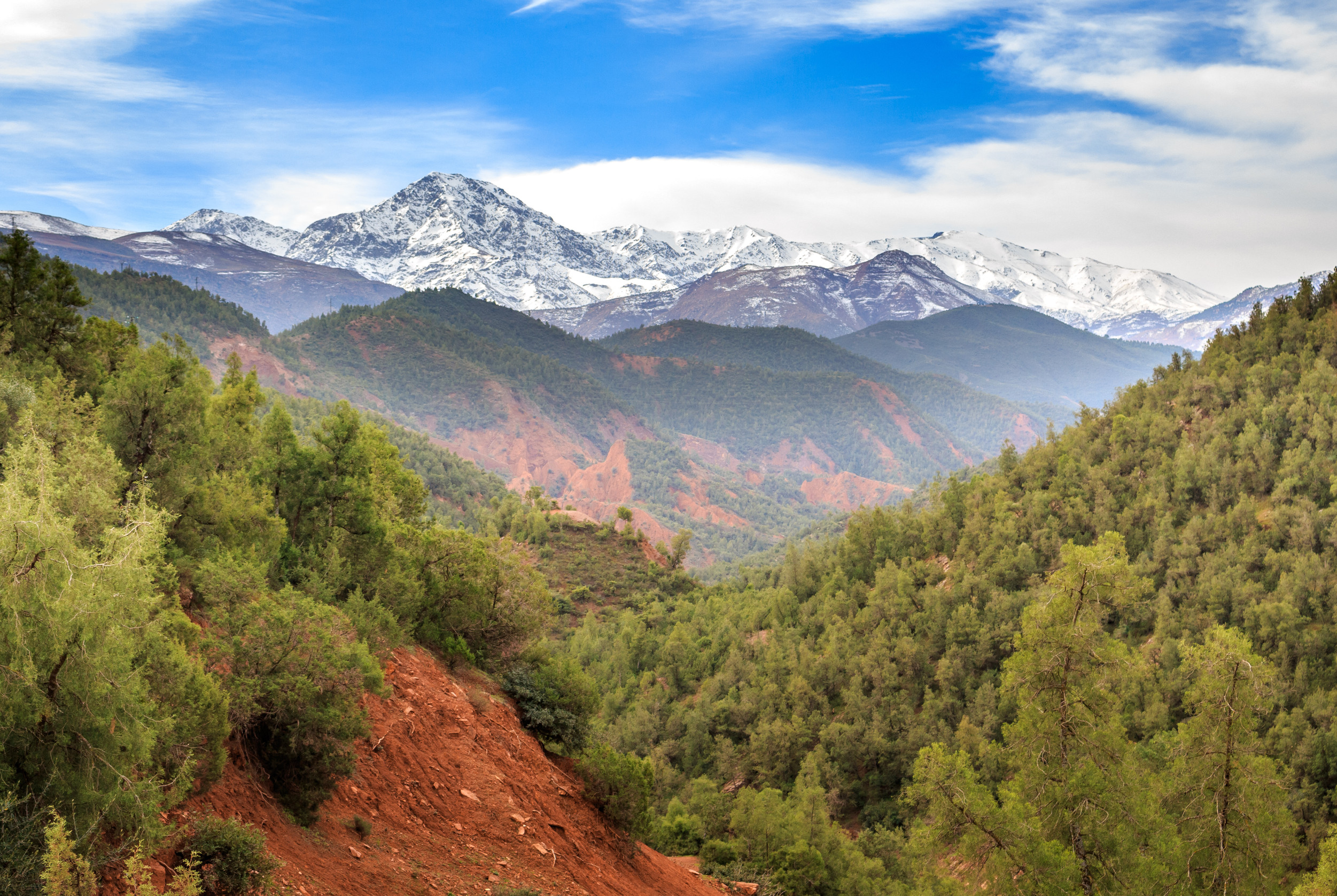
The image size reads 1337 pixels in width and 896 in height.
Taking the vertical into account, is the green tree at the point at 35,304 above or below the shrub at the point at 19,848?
above

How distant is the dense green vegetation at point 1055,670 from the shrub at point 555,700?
164 inches

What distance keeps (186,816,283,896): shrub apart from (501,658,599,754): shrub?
15928 mm

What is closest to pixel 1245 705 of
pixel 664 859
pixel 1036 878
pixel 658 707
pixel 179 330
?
pixel 1036 878

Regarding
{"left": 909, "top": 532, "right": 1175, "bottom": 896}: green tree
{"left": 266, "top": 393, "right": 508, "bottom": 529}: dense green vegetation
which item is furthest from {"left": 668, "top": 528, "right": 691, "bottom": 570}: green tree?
{"left": 909, "top": 532, "right": 1175, "bottom": 896}: green tree

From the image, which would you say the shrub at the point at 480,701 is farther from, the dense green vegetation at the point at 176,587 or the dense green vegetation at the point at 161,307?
the dense green vegetation at the point at 161,307

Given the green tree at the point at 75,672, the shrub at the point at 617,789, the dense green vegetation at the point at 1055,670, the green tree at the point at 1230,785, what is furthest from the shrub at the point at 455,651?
the green tree at the point at 1230,785

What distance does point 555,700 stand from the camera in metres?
30.3

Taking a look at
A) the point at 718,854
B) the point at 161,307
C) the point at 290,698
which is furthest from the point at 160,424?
the point at 161,307

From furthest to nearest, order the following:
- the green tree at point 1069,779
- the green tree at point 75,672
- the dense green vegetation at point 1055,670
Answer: the dense green vegetation at point 1055,670, the green tree at point 1069,779, the green tree at point 75,672

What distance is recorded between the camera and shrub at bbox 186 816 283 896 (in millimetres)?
12688

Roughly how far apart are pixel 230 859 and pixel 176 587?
7.87 metres

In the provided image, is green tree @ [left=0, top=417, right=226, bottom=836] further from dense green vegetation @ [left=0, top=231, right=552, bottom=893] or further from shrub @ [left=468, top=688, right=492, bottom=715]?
shrub @ [left=468, top=688, right=492, bottom=715]

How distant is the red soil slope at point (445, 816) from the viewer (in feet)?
51.9

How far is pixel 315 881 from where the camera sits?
1467 centimetres
